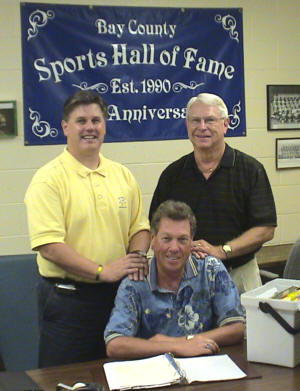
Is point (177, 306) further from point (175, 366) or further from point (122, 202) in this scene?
point (122, 202)

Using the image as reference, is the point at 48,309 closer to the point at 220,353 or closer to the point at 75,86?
the point at 220,353

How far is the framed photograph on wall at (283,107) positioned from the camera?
13.6 ft

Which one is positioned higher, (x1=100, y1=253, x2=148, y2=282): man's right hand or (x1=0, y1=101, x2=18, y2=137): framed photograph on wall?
(x1=0, y1=101, x2=18, y2=137): framed photograph on wall

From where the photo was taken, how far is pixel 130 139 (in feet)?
12.6

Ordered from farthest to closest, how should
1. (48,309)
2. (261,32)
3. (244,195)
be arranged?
(261,32)
(244,195)
(48,309)

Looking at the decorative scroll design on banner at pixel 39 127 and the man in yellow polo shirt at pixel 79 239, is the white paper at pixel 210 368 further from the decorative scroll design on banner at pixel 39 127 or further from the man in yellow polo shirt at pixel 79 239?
Answer: the decorative scroll design on banner at pixel 39 127

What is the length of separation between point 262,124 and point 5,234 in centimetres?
190

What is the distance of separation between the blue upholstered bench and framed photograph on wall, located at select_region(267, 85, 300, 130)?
204cm

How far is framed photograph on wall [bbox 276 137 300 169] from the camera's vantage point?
418 centimetres

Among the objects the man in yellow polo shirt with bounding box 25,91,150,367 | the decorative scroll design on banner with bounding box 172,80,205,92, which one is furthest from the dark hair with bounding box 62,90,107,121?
the decorative scroll design on banner with bounding box 172,80,205,92

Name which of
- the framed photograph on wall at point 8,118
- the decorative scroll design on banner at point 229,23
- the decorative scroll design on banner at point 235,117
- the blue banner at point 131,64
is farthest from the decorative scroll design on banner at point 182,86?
the framed photograph on wall at point 8,118

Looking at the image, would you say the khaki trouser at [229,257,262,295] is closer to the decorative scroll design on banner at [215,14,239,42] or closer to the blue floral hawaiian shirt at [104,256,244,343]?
the blue floral hawaiian shirt at [104,256,244,343]

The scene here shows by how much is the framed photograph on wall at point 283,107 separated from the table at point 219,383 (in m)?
2.52

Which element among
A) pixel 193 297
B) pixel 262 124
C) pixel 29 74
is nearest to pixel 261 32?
pixel 262 124
